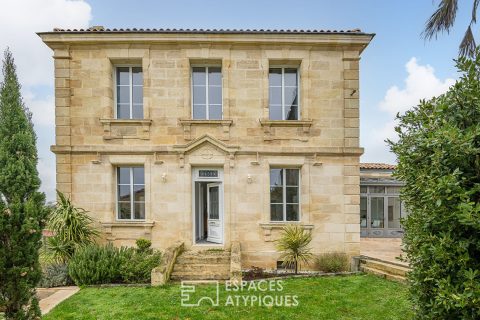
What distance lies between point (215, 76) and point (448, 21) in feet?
25.6

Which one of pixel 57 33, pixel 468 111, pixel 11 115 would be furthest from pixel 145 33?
pixel 468 111

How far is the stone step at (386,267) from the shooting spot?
25.5 feet

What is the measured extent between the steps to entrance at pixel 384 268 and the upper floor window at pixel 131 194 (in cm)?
749

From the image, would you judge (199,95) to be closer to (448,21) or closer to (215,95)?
(215,95)

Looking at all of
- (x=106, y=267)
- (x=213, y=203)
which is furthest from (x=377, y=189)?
(x=106, y=267)

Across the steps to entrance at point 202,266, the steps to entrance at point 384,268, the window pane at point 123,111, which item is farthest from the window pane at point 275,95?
the steps to entrance at point 384,268

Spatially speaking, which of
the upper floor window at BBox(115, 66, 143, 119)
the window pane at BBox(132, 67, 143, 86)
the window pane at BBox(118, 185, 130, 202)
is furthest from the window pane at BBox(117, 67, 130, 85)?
the window pane at BBox(118, 185, 130, 202)

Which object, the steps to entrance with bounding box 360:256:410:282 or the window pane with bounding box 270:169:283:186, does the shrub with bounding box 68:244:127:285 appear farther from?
the steps to entrance with bounding box 360:256:410:282

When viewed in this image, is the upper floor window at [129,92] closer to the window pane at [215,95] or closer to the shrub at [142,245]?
the window pane at [215,95]

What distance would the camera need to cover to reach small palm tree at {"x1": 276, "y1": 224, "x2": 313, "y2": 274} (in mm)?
8734

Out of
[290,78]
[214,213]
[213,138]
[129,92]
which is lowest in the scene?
[214,213]

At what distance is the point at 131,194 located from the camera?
9.74 m

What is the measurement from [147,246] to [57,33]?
→ 7580mm

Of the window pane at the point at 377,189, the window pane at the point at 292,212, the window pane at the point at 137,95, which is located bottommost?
the window pane at the point at 292,212
